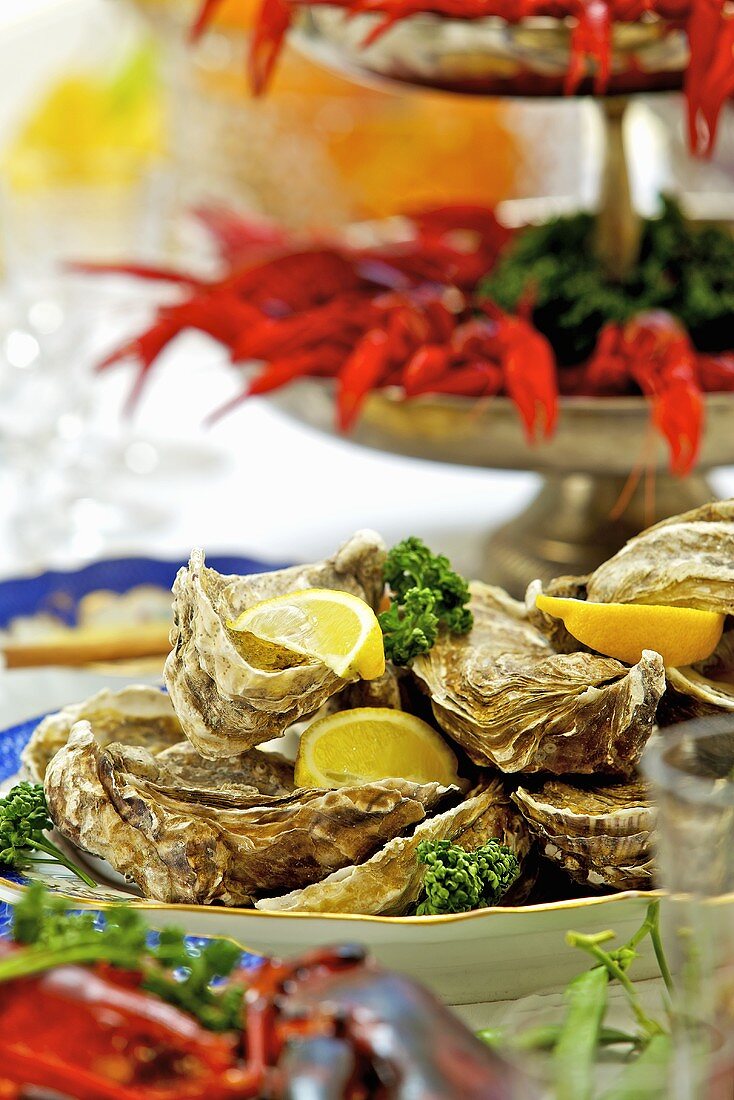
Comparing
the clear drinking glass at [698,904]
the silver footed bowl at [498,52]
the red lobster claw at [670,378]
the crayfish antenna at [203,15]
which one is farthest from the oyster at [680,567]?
the crayfish antenna at [203,15]

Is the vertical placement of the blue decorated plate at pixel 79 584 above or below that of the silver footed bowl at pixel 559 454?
below

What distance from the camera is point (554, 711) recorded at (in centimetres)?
38

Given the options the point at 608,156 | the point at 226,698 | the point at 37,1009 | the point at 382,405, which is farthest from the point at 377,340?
the point at 37,1009

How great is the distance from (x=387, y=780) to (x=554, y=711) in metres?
0.05

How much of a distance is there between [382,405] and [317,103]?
78 centimetres

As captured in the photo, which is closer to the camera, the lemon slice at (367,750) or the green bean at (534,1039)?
the green bean at (534,1039)

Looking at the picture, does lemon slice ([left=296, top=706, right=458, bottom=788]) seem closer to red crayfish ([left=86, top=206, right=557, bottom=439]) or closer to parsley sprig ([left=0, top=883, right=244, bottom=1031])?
parsley sprig ([left=0, top=883, right=244, bottom=1031])

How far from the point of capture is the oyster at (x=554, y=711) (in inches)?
14.9

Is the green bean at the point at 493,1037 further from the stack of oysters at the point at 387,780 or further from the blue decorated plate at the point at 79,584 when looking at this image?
the blue decorated plate at the point at 79,584

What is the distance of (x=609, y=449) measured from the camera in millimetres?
689

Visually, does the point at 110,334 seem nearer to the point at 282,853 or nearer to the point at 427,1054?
the point at 282,853

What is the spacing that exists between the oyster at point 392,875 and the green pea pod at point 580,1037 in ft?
0.23

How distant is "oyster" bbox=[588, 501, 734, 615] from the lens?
397mm

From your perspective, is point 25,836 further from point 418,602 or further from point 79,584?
point 79,584
